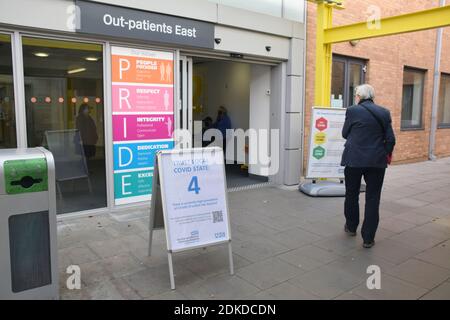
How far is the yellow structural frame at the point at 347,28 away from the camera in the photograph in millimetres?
5996

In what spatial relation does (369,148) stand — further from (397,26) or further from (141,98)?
(141,98)

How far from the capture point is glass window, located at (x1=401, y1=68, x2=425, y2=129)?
11684 millimetres

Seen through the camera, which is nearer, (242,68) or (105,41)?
(105,41)

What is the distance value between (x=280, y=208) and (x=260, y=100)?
9.10 feet

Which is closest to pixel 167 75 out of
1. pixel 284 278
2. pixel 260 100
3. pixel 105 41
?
pixel 105 41

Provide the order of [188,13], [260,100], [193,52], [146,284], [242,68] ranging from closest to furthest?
[146,284] < [188,13] < [193,52] < [260,100] < [242,68]

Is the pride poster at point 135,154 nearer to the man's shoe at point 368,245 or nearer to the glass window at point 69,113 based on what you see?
the glass window at point 69,113

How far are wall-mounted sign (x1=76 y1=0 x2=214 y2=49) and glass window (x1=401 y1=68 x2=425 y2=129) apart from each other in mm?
7543

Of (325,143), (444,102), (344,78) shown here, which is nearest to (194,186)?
(325,143)

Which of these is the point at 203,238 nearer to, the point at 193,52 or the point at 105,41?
the point at 105,41

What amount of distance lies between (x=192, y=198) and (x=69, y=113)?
109 inches

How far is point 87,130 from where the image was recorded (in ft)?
18.8

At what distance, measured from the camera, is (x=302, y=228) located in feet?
17.4

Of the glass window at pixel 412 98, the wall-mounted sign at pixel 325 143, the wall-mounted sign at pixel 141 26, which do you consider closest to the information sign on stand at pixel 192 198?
the wall-mounted sign at pixel 141 26
